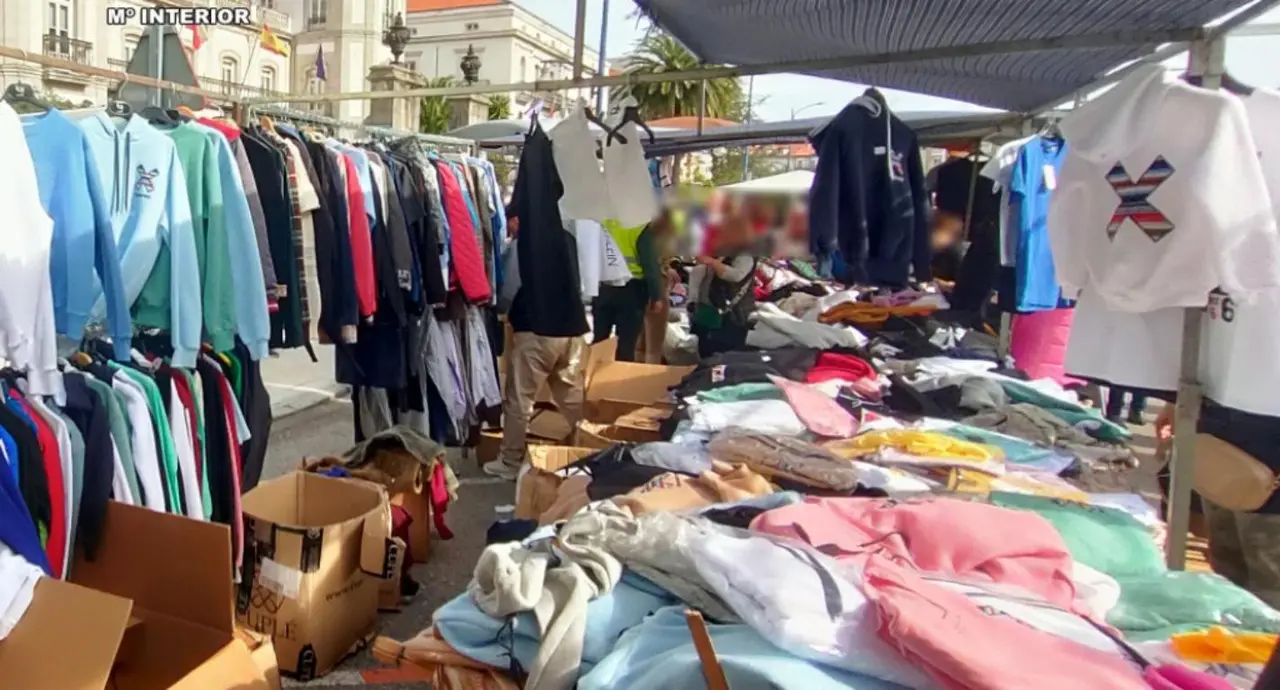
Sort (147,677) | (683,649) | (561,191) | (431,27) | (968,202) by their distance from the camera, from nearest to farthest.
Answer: (683,649), (147,677), (561,191), (968,202), (431,27)

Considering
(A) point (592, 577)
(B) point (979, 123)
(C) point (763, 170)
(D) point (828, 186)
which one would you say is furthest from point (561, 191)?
(C) point (763, 170)

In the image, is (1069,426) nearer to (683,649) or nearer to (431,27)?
(683,649)

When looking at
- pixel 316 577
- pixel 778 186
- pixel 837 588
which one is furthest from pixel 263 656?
pixel 778 186

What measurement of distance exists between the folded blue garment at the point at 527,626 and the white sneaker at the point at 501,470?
13.2ft

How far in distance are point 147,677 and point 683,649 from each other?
80.3 inches

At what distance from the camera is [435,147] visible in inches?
272

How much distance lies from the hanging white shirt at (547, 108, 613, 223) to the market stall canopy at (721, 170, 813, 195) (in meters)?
1.37

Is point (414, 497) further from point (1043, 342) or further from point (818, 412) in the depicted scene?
point (1043, 342)

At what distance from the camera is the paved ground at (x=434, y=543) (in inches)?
134

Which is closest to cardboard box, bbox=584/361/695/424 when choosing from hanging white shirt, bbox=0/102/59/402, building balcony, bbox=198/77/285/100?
building balcony, bbox=198/77/285/100

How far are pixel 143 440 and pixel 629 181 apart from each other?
95.1 inches

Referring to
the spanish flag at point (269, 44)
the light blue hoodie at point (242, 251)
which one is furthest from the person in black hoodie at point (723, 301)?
the spanish flag at point (269, 44)

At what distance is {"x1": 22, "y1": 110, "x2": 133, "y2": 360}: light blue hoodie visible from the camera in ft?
10.1

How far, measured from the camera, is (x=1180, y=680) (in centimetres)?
147
